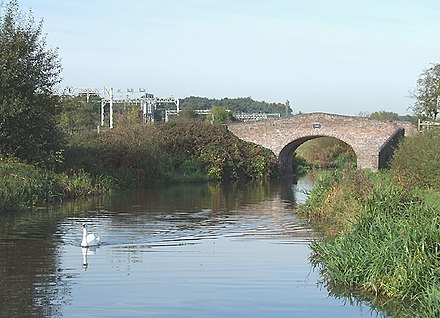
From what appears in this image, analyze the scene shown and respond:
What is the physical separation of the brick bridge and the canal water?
22740 millimetres

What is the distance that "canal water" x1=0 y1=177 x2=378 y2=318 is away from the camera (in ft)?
39.7

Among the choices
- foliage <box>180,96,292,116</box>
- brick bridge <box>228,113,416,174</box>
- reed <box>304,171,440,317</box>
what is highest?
foliage <box>180,96,292,116</box>

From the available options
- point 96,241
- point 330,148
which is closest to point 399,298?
point 96,241

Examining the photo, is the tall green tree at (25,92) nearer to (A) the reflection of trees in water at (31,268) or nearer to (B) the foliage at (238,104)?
(A) the reflection of trees in water at (31,268)

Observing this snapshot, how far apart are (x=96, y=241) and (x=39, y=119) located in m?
12.3

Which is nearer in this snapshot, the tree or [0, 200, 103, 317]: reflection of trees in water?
[0, 200, 103, 317]: reflection of trees in water

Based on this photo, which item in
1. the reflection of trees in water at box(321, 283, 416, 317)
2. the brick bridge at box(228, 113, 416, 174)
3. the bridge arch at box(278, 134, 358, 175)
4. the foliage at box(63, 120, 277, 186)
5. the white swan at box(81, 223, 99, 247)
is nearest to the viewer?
the reflection of trees in water at box(321, 283, 416, 317)

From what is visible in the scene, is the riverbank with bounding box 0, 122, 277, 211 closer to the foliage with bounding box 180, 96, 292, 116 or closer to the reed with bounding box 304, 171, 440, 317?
the reed with bounding box 304, 171, 440, 317

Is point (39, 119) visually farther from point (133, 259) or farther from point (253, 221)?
point (133, 259)

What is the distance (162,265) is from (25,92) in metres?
14.3

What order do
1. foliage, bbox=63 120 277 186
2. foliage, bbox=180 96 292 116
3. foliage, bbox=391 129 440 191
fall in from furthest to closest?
foliage, bbox=180 96 292 116
foliage, bbox=63 120 277 186
foliage, bbox=391 129 440 191

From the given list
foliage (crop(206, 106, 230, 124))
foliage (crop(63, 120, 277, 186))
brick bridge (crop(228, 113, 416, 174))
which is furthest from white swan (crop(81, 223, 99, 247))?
foliage (crop(206, 106, 230, 124))

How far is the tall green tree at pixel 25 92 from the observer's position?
89.6ft

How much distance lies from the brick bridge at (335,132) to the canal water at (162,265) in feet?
74.6
